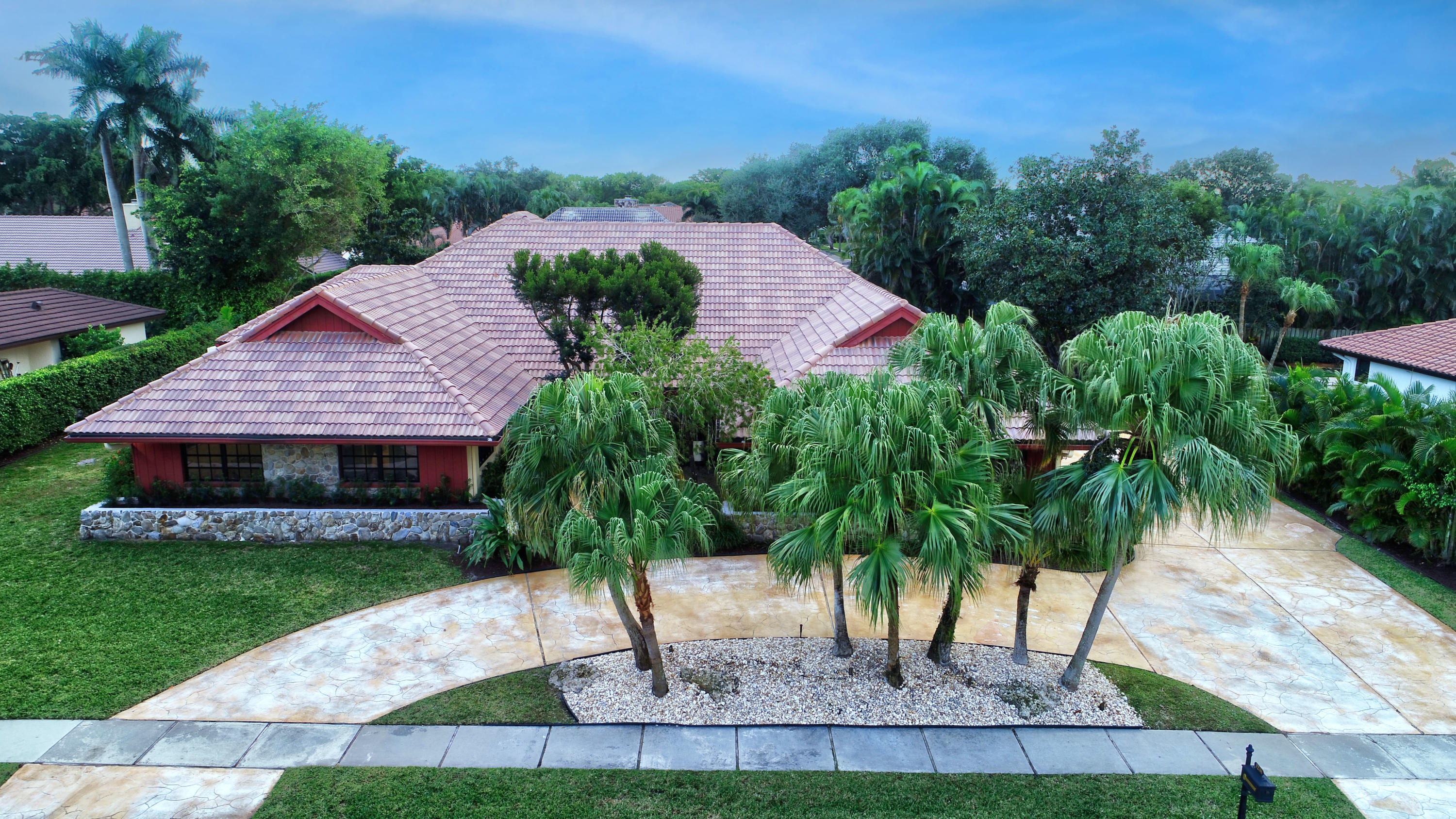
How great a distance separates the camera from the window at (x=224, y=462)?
54.7ft

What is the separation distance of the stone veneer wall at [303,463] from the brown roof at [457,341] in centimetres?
91

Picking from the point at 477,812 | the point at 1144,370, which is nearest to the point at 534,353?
the point at 477,812

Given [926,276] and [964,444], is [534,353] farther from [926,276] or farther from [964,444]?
[926,276]

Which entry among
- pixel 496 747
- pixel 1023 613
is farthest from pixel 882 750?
pixel 496 747

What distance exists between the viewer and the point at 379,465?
55.3 ft

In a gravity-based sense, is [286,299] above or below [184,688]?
above

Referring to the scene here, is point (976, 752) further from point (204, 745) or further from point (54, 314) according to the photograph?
point (54, 314)

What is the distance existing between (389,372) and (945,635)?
11903 mm

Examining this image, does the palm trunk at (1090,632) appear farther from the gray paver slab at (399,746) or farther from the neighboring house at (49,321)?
the neighboring house at (49,321)

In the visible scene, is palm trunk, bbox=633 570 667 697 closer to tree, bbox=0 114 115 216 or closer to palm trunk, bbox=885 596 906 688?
palm trunk, bbox=885 596 906 688

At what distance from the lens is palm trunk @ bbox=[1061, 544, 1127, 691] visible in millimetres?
10578

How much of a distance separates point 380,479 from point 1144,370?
45.7 ft

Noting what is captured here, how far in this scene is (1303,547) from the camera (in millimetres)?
16797

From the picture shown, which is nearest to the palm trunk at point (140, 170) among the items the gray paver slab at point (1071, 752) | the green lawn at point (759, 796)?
the green lawn at point (759, 796)
